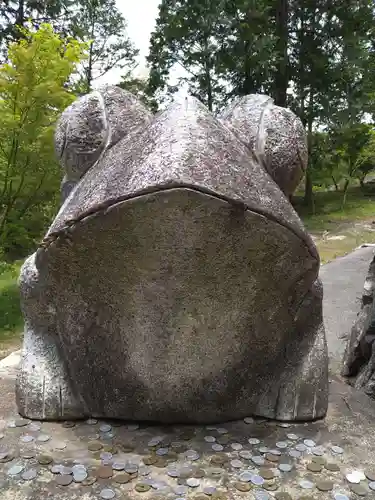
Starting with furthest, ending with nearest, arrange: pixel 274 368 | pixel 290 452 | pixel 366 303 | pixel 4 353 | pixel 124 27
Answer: pixel 124 27 < pixel 4 353 < pixel 366 303 < pixel 274 368 < pixel 290 452

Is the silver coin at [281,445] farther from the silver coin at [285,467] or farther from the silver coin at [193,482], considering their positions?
the silver coin at [193,482]

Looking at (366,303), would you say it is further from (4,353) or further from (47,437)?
(4,353)

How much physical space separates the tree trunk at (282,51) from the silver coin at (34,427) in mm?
10366

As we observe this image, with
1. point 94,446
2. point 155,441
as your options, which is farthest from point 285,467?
point 94,446

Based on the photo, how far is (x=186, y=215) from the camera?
3.50 ft

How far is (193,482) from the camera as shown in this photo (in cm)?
119

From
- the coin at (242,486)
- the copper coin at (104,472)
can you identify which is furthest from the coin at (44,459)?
the coin at (242,486)

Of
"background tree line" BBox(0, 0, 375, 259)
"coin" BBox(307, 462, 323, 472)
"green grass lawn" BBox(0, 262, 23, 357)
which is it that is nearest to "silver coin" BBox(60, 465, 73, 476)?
"coin" BBox(307, 462, 323, 472)

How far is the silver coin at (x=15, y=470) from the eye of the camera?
3.98 ft

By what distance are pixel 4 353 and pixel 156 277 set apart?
396 centimetres

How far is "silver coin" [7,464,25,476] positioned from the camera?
121cm

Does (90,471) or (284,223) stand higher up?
(284,223)

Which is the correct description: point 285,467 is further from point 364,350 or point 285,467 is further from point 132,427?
point 364,350

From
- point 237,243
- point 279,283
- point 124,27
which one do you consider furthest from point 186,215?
point 124,27
